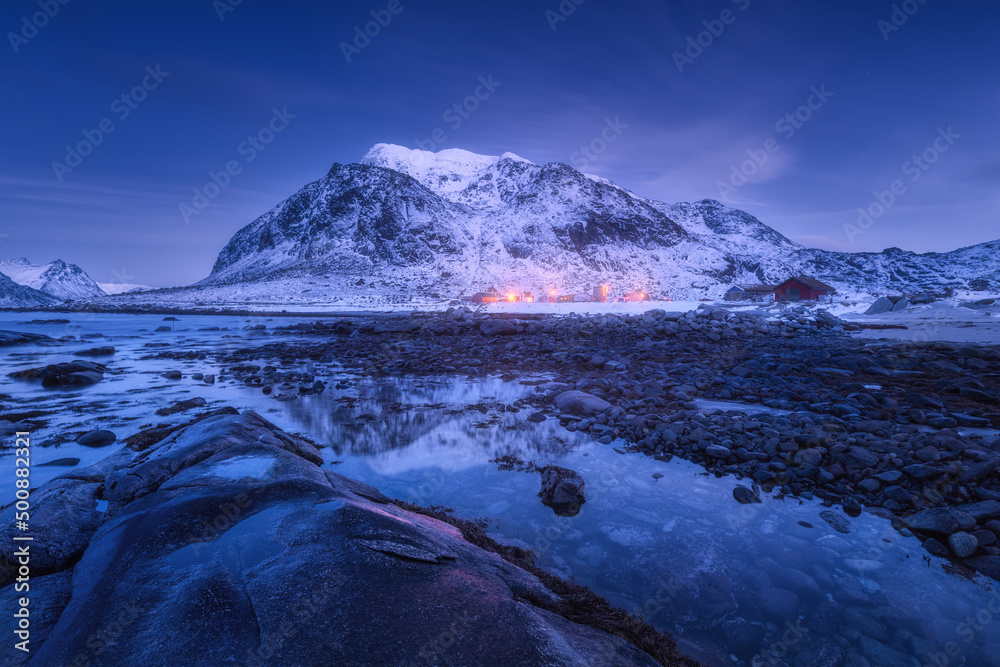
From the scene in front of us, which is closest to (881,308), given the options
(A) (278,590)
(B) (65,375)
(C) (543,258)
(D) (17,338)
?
(A) (278,590)

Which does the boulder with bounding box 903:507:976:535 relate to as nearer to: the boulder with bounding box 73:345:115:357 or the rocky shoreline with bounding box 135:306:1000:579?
the rocky shoreline with bounding box 135:306:1000:579

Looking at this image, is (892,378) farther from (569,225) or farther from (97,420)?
(569,225)

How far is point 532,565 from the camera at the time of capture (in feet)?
15.7

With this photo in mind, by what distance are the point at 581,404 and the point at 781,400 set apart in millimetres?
5312

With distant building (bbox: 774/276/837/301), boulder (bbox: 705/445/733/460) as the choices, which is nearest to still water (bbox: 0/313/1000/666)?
boulder (bbox: 705/445/733/460)

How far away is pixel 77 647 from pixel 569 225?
19946 cm

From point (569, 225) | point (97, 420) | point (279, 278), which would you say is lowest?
point (97, 420)

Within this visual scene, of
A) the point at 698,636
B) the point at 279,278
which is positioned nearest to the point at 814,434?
the point at 698,636

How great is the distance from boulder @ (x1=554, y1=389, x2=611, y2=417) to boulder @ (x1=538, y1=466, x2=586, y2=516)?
12.8 ft

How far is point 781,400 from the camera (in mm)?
10891

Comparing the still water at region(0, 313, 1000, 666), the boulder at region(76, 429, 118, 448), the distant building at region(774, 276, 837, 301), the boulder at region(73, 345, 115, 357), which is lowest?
the still water at region(0, 313, 1000, 666)

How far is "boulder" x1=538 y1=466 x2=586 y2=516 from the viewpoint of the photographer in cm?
630

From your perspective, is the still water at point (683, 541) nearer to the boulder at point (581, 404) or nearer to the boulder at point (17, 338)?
the boulder at point (581, 404)

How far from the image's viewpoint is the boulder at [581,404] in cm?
1066
